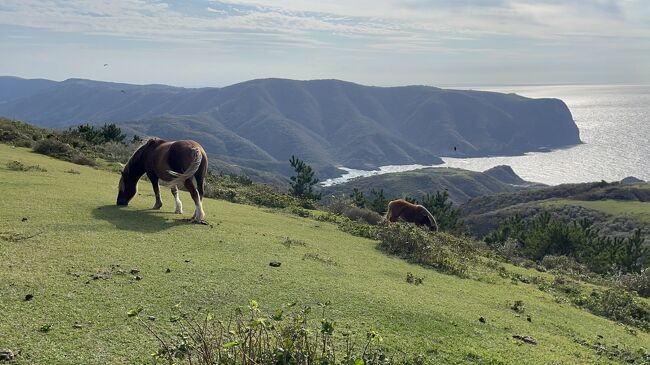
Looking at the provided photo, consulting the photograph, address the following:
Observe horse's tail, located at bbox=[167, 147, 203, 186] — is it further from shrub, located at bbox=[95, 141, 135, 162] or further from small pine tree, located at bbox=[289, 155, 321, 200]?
small pine tree, located at bbox=[289, 155, 321, 200]

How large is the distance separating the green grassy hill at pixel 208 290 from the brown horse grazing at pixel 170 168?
0.72m

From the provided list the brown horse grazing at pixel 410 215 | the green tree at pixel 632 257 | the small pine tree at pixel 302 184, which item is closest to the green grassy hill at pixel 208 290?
the brown horse grazing at pixel 410 215

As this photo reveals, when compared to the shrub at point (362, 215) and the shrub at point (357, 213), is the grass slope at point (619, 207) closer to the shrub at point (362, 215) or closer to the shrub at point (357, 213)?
the shrub at point (357, 213)

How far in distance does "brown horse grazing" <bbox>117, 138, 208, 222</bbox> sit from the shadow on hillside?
58 centimetres

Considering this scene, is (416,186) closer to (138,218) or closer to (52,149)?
(52,149)

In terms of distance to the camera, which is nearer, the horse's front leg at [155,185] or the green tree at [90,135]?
the horse's front leg at [155,185]

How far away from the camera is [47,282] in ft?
24.1

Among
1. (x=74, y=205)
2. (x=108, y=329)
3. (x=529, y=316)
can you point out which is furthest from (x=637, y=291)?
(x=74, y=205)

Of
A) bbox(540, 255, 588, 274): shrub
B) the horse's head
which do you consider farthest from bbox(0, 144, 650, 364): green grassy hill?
bbox(540, 255, 588, 274): shrub

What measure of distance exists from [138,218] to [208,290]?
19.1 feet

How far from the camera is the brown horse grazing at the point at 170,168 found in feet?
44.2

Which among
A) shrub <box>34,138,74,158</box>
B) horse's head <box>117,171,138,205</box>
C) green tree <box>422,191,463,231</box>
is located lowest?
green tree <box>422,191,463,231</box>

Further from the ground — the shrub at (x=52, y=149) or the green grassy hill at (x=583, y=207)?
the shrub at (x=52, y=149)

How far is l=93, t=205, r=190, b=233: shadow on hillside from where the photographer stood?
11.8 meters
